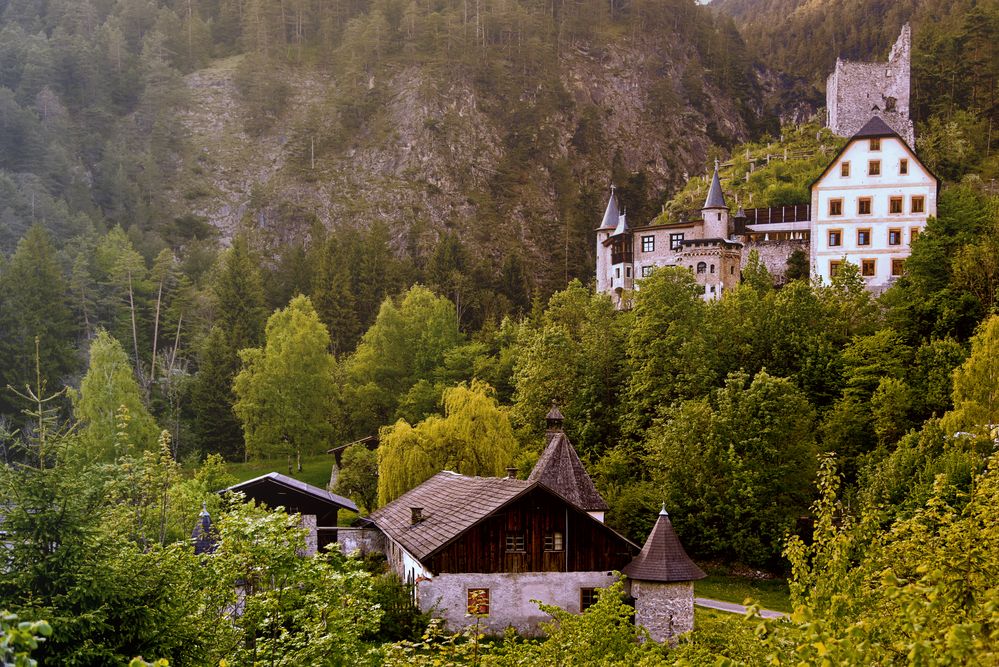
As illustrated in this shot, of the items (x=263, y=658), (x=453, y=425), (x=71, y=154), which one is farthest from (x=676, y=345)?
(x=71, y=154)

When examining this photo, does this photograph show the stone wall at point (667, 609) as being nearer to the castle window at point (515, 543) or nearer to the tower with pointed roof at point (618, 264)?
the castle window at point (515, 543)

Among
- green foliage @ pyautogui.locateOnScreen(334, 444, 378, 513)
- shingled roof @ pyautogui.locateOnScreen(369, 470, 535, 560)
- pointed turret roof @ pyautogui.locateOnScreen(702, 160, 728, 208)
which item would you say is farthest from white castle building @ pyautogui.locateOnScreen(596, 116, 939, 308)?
shingled roof @ pyautogui.locateOnScreen(369, 470, 535, 560)

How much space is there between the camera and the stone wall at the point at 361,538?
43062 millimetres

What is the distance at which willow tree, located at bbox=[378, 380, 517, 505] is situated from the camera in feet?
157

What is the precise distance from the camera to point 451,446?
49031mm

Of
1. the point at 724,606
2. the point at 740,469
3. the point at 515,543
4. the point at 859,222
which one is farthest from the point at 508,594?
the point at 859,222

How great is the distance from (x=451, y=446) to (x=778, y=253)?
33.8m

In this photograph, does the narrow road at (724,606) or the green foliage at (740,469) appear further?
the green foliage at (740,469)

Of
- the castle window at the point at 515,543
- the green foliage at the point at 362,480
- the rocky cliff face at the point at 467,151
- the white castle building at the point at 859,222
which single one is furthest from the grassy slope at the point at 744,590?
the rocky cliff face at the point at 467,151

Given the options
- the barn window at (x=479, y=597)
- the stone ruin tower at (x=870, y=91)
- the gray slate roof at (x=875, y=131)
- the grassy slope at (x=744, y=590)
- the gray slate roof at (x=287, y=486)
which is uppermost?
the stone ruin tower at (x=870, y=91)

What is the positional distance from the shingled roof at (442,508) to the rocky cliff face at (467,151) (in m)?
73.2

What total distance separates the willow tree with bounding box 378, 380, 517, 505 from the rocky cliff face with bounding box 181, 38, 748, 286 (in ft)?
212

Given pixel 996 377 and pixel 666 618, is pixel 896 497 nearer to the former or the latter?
pixel 996 377

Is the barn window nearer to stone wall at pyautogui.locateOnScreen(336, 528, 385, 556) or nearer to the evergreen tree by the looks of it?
stone wall at pyautogui.locateOnScreen(336, 528, 385, 556)
